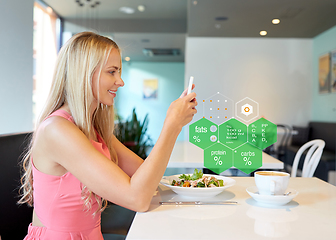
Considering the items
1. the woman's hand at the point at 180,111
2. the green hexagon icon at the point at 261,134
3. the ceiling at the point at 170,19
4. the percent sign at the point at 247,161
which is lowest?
the percent sign at the point at 247,161

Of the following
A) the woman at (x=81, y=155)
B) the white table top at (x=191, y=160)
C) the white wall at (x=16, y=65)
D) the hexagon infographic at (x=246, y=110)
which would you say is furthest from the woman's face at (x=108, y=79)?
the white wall at (x=16, y=65)

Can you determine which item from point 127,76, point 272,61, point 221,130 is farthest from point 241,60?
point 127,76

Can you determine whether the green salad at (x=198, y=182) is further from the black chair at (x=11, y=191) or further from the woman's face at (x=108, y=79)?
the black chair at (x=11, y=191)

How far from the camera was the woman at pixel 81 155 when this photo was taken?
65cm

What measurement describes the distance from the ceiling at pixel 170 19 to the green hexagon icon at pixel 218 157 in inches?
32.6

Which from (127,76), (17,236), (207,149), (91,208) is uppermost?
(127,76)

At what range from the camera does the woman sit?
646mm

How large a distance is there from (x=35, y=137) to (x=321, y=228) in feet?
2.25

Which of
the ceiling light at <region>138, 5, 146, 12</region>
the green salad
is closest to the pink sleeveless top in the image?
the green salad

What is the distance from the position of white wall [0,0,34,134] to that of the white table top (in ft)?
6.13

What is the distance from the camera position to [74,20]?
4.61 meters

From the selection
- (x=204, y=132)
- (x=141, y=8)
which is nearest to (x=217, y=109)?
(x=204, y=132)

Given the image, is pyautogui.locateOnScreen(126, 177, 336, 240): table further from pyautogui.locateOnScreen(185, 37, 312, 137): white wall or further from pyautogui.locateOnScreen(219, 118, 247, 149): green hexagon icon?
pyautogui.locateOnScreen(185, 37, 312, 137): white wall

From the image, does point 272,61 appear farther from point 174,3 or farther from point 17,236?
point 174,3
